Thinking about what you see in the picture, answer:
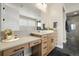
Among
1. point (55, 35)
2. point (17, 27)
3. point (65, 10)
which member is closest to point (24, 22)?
point (17, 27)

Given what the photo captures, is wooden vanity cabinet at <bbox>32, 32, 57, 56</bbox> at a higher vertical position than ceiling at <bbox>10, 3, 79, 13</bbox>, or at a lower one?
lower

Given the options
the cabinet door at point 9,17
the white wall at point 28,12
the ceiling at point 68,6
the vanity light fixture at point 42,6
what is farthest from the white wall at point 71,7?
the cabinet door at point 9,17

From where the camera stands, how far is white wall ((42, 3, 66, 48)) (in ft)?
5.04

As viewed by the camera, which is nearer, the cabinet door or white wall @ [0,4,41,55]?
the cabinet door

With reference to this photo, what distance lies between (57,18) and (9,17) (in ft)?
2.53

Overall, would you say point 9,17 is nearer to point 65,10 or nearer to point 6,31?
point 6,31

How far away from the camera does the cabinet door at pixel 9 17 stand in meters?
1.42

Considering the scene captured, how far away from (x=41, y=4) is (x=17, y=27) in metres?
0.55

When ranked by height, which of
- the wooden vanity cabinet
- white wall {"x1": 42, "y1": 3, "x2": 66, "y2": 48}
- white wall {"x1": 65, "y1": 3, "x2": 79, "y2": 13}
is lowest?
the wooden vanity cabinet

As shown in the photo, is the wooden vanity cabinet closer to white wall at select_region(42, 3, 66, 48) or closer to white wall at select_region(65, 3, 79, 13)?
white wall at select_region(42, 3, 66, 48)

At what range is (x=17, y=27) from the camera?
155 centimetres

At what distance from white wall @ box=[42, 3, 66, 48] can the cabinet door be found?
0.46 meters

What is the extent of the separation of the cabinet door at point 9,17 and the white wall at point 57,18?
46cm

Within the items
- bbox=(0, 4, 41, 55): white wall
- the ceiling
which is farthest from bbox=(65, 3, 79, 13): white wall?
bbox=(0, 4, 41, 55): white wall
